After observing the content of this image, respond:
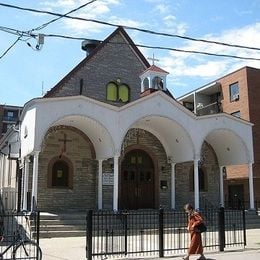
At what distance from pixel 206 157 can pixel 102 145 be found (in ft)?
26.3

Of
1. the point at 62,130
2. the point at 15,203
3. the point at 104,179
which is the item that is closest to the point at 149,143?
the point at 104,179

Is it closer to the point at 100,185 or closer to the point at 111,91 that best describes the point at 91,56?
the point at 111,91

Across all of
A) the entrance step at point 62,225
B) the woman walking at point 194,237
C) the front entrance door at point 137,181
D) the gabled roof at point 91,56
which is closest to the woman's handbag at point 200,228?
the woman walking at point 194,237

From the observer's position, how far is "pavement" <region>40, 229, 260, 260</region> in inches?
501

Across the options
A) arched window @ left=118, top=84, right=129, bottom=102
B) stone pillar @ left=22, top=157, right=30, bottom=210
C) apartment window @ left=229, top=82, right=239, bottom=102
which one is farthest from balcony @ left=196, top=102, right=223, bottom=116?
stone pillar @ left=22, top=157, right=30, bottom=210

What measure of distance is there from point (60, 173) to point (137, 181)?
4695mm

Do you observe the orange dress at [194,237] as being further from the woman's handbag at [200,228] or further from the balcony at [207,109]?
the balcony at [207,109]

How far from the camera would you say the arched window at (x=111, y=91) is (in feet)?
86.3

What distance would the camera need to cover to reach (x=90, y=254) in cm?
1206

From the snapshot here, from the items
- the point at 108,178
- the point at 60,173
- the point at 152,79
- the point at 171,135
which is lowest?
the point at 108,178

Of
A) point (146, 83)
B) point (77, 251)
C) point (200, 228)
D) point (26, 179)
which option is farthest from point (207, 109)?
point (200, 228)

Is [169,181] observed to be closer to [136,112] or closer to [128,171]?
[128,171]

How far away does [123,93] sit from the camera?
2678 centimetres

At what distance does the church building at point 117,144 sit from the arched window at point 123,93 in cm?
6
